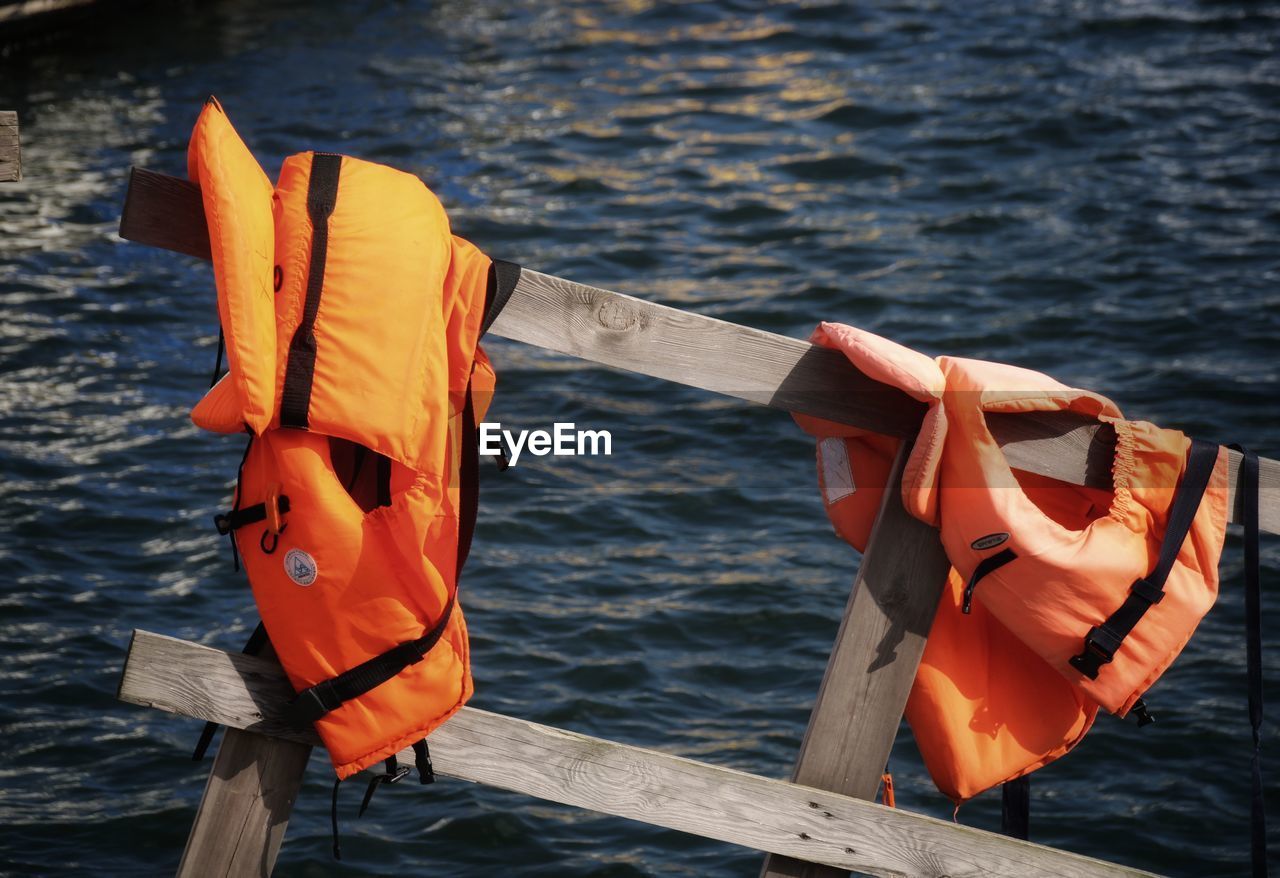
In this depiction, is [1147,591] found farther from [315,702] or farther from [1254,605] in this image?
[315,702]

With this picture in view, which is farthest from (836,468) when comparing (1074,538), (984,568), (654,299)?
(654,299)

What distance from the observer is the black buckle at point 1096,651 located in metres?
2.94

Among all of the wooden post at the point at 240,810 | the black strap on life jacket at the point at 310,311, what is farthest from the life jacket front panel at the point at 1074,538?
the wooden post at the point at 240,810

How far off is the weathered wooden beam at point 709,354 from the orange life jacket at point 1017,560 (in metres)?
0.06

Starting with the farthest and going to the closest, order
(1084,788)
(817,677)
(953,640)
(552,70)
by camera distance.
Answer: (552,70), (817,677), (1084,788), (953,640)

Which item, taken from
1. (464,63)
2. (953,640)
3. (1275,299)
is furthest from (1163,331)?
(464,63)

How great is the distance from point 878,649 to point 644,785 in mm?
579

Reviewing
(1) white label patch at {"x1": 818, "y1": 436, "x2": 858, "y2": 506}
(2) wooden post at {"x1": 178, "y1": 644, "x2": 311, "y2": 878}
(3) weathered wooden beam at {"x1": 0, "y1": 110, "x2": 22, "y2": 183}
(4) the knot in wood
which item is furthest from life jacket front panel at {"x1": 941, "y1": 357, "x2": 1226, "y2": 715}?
(3) weathered wooden beam at {"x1": 0, "y1": 110, "x2": 22, "y2": 183}

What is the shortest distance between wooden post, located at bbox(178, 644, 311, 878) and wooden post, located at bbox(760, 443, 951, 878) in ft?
3.64

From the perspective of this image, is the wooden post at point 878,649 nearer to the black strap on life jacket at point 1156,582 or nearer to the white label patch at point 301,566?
the black strap on life jacket at point 1156,582

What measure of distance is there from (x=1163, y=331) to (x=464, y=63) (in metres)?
6.19

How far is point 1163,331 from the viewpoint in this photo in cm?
804

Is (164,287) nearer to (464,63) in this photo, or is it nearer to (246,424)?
(464,63)

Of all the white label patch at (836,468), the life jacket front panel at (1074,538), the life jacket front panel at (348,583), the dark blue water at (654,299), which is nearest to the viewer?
the life jacket front panel at (348,583)
